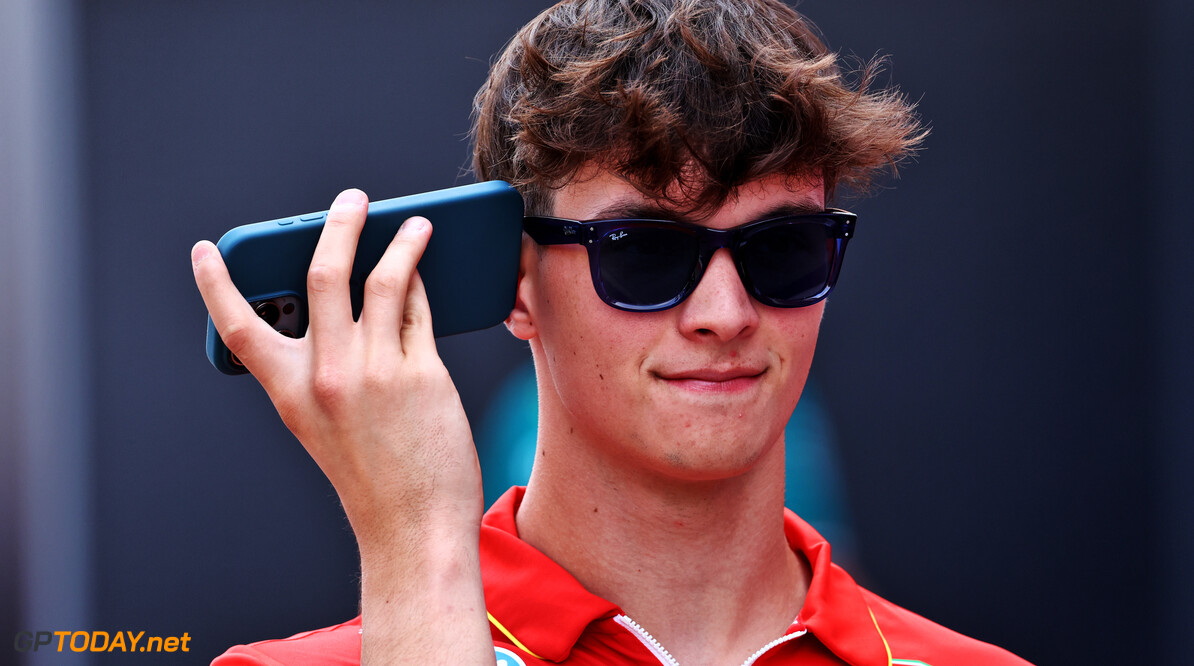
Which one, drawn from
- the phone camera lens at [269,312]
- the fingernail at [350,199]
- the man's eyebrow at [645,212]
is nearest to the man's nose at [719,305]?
the man's eyebrow at [645,212]

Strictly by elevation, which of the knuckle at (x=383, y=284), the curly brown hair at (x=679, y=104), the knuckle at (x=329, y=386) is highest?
the curly brown hair at (x=679, y=104)

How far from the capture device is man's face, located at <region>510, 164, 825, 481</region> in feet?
5.73

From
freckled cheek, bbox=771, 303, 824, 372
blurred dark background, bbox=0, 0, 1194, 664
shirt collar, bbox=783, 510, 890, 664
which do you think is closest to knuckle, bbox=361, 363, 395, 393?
freckled cheek, bbox=771, 303, 824, 372

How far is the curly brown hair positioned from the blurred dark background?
5.30 feet

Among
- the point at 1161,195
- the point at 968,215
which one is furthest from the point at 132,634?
the point at 1161,195

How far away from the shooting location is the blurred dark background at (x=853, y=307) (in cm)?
350

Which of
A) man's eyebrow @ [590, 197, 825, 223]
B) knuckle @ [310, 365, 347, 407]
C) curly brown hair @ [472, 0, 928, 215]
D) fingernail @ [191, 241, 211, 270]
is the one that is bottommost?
knuckle @ [310, 365, 347, 407]

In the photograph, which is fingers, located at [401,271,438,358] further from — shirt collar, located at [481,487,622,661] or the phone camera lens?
shirt collar, located at [481,487,622,661]

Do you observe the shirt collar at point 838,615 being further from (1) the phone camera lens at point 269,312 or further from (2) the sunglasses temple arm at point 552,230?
(1) the phone camera lens at point 269,312

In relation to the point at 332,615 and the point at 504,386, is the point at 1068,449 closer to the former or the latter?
the point at 504,386

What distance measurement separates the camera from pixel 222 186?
3.56m

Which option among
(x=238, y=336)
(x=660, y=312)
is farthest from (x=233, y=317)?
(x=660, y=312)

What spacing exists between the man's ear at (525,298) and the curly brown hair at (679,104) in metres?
0.09

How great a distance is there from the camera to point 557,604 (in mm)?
1853
